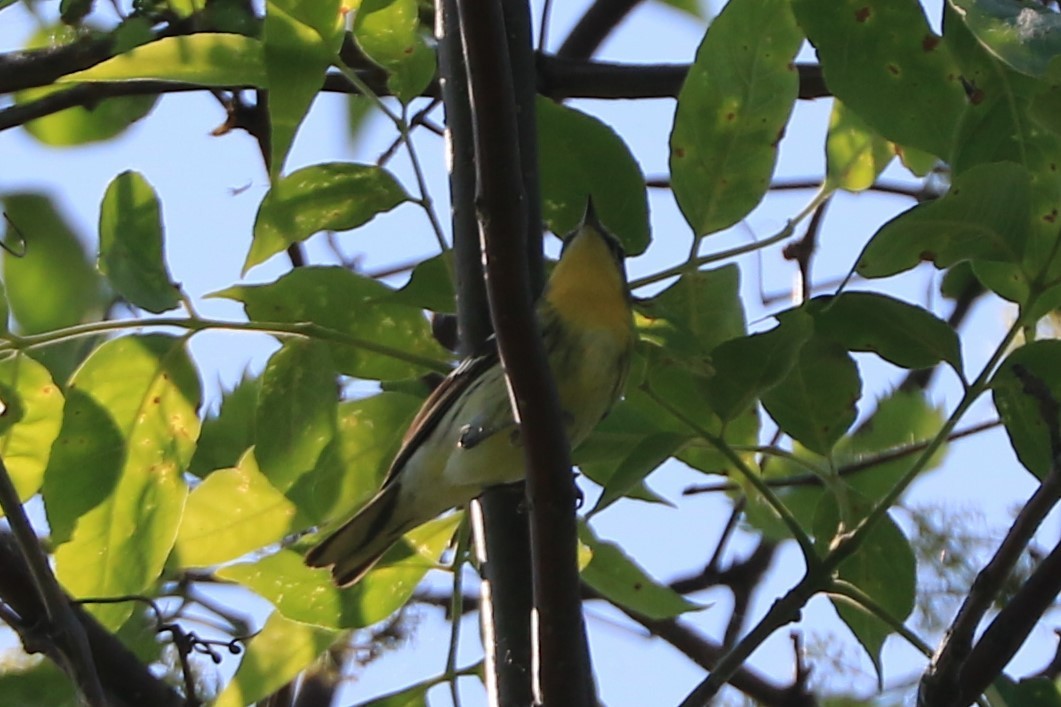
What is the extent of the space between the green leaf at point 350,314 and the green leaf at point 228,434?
0.44m

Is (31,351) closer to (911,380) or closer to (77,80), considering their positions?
(77,80)

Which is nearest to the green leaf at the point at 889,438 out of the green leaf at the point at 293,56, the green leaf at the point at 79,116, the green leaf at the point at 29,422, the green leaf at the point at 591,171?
the green leaf at the point at 591,171

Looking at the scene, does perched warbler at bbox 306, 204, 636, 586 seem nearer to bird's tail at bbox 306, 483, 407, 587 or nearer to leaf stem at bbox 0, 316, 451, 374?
bird's tail at bbox 306, 483, 407, 587

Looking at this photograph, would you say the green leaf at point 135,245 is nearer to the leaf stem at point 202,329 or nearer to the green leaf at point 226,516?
the leaf stem at point 202,329

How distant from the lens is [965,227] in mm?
1937

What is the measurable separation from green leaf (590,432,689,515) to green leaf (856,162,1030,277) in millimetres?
359

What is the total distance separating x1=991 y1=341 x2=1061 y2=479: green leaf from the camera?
197cm

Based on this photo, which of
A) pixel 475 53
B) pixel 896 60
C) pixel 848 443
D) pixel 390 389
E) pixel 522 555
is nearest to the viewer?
pixel 475 53

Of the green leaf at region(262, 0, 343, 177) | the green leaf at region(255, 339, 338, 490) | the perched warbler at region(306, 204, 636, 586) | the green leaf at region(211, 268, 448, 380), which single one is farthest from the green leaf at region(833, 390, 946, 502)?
the green leaf at region(262, 0, 343, 177)

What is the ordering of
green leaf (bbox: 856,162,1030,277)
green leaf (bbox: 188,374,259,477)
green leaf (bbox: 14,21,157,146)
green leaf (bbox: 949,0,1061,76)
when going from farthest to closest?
1. green leaf (bbox: 14,21,157,146)
2. green leaf (bbox: 188,374,259,477)
3. green leaf (bbox: 856,162,1030,277)
4. green leaf (bbox: 949,0,1061,76)

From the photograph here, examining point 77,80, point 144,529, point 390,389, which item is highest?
point 77,80

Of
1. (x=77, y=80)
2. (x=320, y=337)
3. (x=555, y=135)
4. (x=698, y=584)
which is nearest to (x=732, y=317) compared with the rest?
(x=555, y=135)

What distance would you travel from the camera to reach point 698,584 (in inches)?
147

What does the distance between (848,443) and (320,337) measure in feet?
4.17
